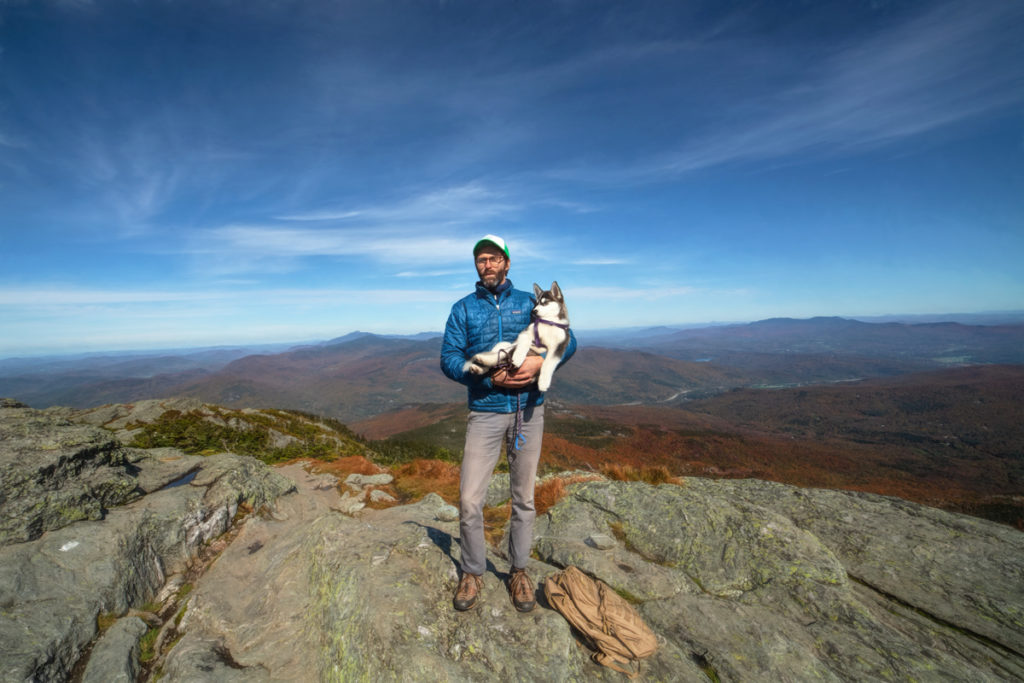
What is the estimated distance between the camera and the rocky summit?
3.75m

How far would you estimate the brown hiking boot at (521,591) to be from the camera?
4086mm

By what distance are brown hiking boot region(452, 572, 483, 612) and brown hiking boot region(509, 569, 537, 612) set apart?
0.38m

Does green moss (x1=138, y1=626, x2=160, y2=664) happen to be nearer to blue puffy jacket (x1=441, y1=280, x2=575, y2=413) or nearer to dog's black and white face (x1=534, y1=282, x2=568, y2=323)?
blue puffy jacket (x1=441, y1=280, x2=575, y2=413)

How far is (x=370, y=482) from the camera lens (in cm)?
1035

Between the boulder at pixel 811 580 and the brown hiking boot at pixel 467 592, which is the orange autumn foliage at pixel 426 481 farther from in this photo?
the brown hiking boot at pixel 467 592

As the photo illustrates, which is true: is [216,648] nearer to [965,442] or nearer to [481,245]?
[481,245]

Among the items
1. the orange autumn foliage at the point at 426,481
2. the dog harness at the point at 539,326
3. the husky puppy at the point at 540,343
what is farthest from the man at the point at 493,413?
the orange autumn foliage at the point at 426,481

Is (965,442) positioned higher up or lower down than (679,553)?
lower down

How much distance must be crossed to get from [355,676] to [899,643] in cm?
614

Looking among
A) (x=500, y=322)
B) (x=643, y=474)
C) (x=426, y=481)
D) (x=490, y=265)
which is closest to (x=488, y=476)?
(x=500, y=322)

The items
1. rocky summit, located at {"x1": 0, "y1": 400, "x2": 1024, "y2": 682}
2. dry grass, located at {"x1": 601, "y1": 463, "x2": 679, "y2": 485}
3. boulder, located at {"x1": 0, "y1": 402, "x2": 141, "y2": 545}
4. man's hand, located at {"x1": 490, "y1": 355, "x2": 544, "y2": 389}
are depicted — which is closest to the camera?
rocky summit, located at {"x1": 0, "y1": 400, "x2": 1024, "y2": 682}

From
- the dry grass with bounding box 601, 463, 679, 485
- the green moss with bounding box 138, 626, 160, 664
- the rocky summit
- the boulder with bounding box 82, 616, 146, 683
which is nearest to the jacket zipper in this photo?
the rocky summit

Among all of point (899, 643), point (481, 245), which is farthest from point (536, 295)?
point (899, 643)

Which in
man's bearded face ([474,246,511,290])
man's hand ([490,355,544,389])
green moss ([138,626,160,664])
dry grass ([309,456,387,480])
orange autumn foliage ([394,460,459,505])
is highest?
man's bearded face ([474,246,511,290])
